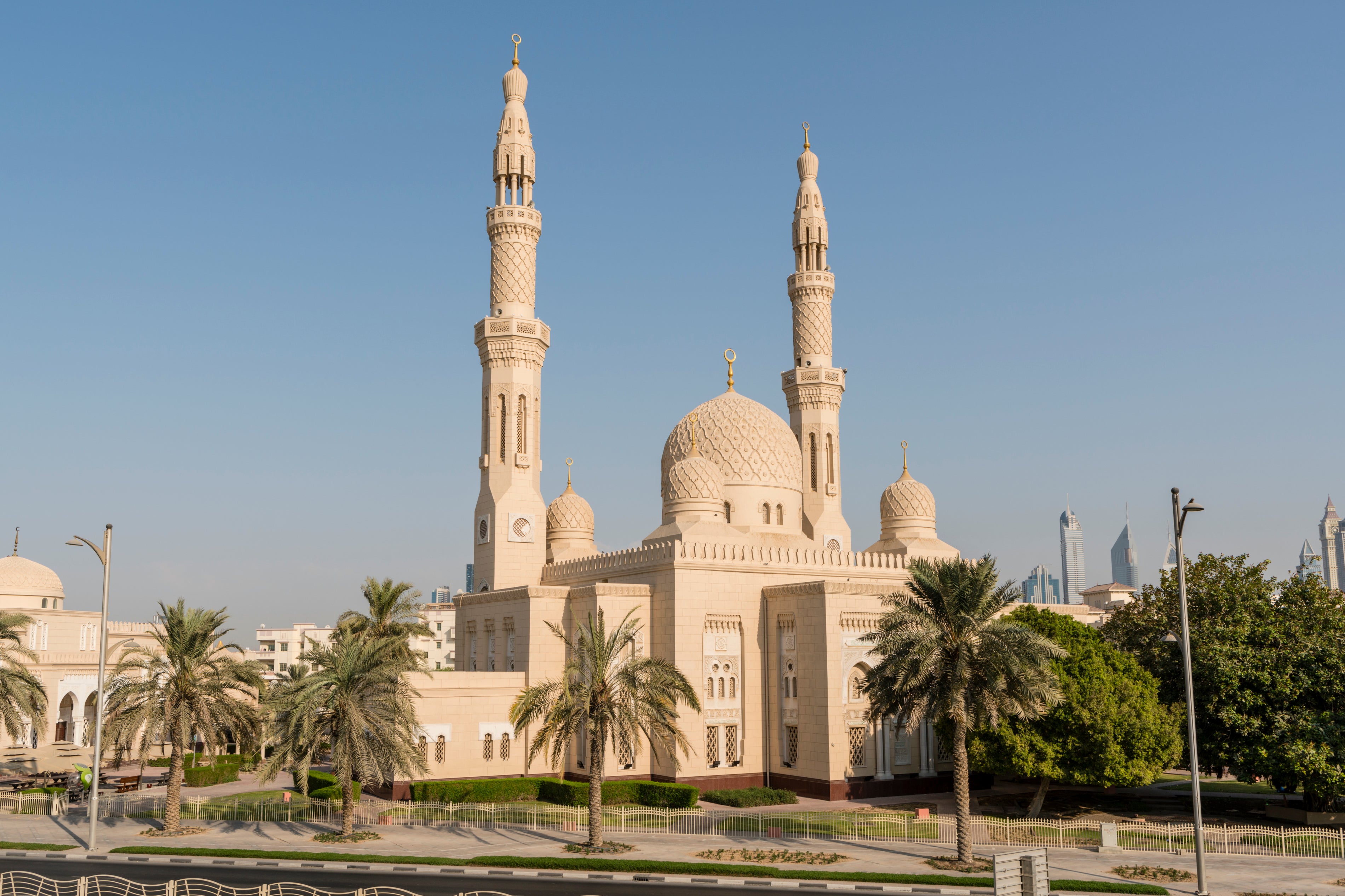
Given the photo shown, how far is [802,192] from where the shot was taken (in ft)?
181

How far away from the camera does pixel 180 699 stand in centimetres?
3072

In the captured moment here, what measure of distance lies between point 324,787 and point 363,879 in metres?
15.0

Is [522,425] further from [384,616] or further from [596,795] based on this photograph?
[596,795]

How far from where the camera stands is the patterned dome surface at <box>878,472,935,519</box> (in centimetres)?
5078

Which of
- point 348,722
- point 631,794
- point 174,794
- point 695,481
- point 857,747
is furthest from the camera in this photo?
point 695,481

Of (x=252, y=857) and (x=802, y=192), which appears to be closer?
(x=252, y=857)

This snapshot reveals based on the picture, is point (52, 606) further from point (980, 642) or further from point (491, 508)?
point (980, 642)

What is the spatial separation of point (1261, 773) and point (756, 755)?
16.2m

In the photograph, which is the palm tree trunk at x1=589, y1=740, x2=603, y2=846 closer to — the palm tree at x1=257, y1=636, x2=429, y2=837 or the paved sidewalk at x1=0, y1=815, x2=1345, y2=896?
the paved sidewalk at x1=0, y1=815, x2=1345, y2=896

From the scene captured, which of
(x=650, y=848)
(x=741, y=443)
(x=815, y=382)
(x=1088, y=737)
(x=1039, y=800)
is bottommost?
(x=650, y=848)

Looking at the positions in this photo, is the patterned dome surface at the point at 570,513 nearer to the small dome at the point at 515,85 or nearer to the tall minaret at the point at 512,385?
the tall minaret at the point at 512,385

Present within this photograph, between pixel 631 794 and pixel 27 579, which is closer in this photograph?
pixel 631 794

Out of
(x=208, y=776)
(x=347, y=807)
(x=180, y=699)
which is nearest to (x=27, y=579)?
(x=208, y=776)

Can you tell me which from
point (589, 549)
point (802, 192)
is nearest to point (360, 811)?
point (589, 549)
